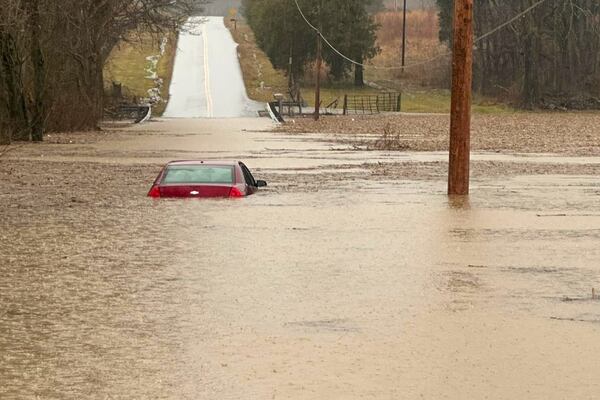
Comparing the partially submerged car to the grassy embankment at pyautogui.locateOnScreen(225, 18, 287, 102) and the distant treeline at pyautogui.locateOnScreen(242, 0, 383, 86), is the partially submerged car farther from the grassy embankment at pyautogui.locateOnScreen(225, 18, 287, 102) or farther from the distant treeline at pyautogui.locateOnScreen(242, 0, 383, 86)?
the distant treeline at pyautogui.locateOnScreen(242, 0, 383, 86)

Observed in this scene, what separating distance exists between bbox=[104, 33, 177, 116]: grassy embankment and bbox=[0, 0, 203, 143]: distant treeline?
19610 mm

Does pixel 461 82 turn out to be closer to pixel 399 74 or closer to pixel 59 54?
pixel 59 54

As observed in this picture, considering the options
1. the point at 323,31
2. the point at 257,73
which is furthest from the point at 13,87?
the point at 257,73

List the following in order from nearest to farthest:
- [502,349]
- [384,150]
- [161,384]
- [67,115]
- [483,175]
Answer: [161,384], [502,349], [483,175], [384,150], [67,115]

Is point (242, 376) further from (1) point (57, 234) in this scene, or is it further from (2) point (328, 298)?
(1) point (57, 234)

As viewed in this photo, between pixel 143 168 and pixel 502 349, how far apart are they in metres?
25.4

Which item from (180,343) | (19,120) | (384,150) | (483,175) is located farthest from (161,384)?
(19,120)

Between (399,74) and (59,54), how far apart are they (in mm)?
68462

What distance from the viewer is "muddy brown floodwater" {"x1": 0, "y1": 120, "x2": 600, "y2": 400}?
1073 cm

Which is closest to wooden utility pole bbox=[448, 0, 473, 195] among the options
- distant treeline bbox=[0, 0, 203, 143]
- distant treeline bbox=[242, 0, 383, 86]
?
distant treeline bbox=[0, 0, 203, 143]

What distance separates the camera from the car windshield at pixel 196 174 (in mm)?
24922

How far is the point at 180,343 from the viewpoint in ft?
40.0

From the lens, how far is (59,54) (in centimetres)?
5766

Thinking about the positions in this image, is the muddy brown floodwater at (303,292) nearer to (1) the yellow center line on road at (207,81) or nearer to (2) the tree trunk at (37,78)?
(2) the tree trunk at (37,78)
